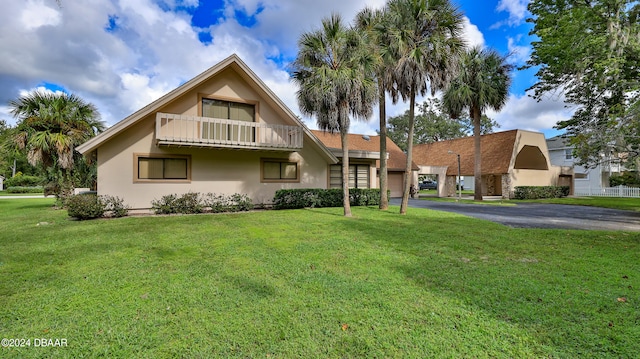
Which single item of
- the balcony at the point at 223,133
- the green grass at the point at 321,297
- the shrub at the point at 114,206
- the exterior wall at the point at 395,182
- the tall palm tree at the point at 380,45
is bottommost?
the green grass at the point at 321,297

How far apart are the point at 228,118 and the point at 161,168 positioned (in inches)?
152

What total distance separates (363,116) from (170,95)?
8296 millimetres

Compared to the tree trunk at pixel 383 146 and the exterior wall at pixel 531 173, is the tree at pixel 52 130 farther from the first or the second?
the exterior wall at pixel 531 173

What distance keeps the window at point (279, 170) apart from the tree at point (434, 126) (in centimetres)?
3917

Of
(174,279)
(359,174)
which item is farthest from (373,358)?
(359,174)

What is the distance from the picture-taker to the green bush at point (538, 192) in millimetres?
25422

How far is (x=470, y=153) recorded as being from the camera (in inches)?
1198

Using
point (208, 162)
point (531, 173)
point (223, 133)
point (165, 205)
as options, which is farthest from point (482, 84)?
point (165, 205)

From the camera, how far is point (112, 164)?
1210 centimetres

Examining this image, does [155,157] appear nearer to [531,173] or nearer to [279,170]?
[279,170]

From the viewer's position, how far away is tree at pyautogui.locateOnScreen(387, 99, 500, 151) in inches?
1984

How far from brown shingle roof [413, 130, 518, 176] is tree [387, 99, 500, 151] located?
1550 cm

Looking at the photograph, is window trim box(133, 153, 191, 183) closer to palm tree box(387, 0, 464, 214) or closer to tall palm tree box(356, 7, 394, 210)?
tall palm tree box(356, 7, 394, 210)

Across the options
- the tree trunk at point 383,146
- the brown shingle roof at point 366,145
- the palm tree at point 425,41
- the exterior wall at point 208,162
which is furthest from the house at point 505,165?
the exterior wall at point 208,162
